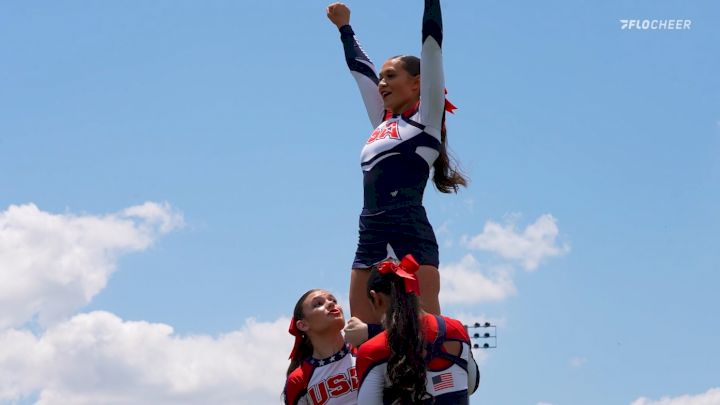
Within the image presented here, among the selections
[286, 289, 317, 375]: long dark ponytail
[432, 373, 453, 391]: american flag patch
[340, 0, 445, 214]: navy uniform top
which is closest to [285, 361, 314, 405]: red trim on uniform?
[286, 289, 317, 375]: long dark ponytail

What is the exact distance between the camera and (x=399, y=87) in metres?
7.73

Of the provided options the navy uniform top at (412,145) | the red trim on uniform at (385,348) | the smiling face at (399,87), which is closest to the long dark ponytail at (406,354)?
the red trim on uniform at (385,348)

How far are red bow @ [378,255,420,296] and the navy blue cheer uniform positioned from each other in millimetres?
699

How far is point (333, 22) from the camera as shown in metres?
8.65

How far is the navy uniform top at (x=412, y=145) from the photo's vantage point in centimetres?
733

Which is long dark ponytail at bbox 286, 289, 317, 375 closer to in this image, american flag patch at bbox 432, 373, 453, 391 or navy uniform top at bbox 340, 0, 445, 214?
navy uniform top at bbox 340, 0, 445, 214

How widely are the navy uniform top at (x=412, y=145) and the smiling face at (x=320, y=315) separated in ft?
2.35

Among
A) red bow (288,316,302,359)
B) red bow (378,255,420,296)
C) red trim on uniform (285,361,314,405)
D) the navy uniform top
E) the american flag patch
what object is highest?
the navy uniform top

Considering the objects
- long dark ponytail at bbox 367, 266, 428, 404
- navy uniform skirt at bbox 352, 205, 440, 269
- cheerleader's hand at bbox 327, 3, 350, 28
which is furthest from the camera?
cheerleader's hand at bbox 327, 3, 350, 28

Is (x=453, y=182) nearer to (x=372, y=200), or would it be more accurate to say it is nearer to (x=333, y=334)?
(x=372, y=200)

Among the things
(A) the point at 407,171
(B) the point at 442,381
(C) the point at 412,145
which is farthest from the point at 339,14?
(B) the point at 442,381

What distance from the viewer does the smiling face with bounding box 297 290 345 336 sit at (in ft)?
24.5

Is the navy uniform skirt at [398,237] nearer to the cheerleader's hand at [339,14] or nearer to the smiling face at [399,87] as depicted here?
the smiling face at [399,87]

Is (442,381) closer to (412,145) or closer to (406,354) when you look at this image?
(406,354)
